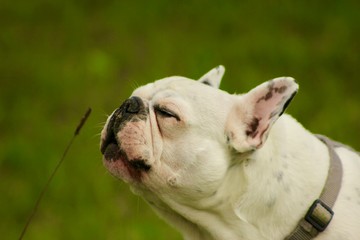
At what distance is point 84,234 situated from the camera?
5855 mm

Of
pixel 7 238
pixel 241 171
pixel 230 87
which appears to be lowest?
pixel 7 238

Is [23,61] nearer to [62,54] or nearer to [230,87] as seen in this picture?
[62,54]

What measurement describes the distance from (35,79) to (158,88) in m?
4.35

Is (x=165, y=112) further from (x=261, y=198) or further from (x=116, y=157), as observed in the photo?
(x=261, y=198)

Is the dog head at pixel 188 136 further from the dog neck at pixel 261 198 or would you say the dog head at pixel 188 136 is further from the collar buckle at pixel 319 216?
the collar buckle at pixel 319 216

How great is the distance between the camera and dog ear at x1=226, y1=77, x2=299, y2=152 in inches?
141

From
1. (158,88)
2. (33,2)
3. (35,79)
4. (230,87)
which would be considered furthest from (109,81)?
(158,88)

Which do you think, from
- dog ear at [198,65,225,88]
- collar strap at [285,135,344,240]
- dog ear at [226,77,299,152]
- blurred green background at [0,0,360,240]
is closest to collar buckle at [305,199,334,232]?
collar strap at [285,135,344,240]

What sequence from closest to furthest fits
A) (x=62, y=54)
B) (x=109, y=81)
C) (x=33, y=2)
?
1. (x=109, y=81)
2. (x=62, y=54)
3. (x=33, y=2)

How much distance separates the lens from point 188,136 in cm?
369

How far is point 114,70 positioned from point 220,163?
15.0ft

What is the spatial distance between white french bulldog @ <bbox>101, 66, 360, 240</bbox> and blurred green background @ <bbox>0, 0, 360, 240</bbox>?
2.15 metres

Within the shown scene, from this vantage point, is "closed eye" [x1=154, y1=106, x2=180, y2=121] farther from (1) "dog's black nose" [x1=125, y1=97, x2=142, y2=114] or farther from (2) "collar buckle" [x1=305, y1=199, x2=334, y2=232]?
(2) "collar buckle" [x1=305, y1=199, x2=334, y2=232]

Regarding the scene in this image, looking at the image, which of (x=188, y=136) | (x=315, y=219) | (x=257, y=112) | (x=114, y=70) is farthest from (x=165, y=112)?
(x=114, y=70)
